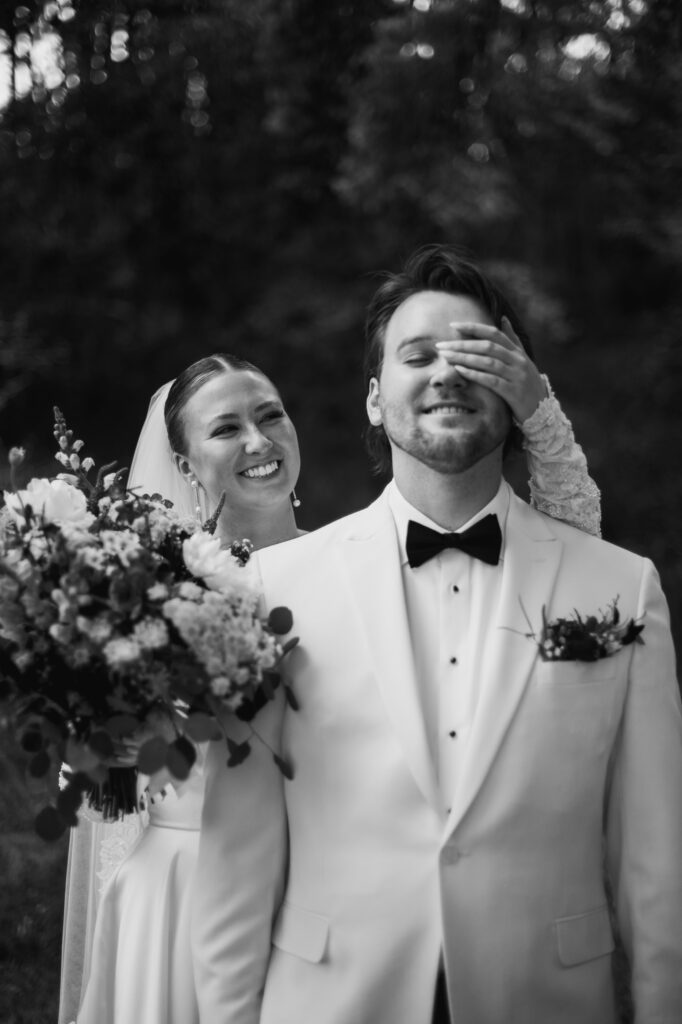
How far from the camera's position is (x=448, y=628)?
8.28 feet

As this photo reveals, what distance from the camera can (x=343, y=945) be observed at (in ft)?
7.72

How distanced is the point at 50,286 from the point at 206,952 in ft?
25.0

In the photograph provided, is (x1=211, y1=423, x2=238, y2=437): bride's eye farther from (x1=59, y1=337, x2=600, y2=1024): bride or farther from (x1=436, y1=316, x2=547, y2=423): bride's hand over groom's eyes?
(x1=436, y1=316, x2=547, y2=423): bride's hand over groom's eyes

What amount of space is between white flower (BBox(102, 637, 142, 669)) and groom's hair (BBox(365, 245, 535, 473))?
1.12 meters

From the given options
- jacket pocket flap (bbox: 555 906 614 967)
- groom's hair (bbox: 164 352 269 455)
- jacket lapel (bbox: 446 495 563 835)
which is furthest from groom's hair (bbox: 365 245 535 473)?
jacket pocket flap (bbox: 555 906 614 967)

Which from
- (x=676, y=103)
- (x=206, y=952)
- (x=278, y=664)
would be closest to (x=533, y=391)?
(x=278, y=664)

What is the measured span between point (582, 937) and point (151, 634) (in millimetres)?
1187

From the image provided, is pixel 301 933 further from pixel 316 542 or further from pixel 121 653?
pixel 316 542

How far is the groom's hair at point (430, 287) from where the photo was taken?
2740mm

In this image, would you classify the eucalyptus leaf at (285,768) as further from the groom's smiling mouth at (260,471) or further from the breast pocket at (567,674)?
the groom's smiling mouth at (260,471)

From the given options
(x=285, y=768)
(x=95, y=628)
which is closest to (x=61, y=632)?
(x=95, y=628)

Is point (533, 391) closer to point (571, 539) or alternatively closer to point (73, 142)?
point (571, 539)

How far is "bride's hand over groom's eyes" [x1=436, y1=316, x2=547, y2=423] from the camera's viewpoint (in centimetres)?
253

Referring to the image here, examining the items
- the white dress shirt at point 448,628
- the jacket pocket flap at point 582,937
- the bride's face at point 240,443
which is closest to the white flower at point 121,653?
the white dress shirt at point 448,628
